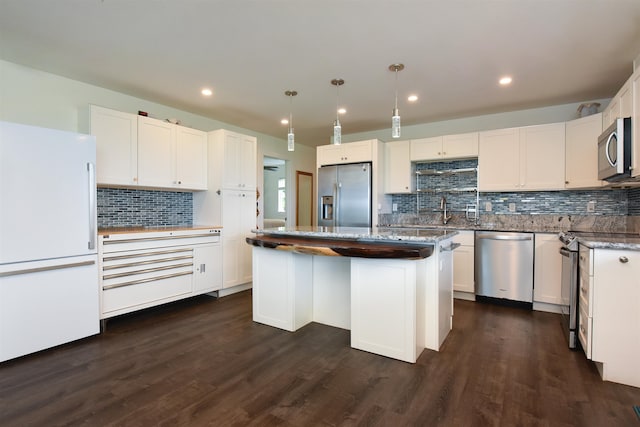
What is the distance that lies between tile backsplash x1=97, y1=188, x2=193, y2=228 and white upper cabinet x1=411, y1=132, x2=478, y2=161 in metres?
3.28

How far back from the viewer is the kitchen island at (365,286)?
230cm

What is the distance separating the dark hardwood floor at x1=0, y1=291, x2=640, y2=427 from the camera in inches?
67.2

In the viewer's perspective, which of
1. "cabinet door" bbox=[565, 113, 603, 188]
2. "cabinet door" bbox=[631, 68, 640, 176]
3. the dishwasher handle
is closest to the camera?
"cabinet door" bbox=[631, 68, 640, 176]

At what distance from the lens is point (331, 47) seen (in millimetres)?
2590

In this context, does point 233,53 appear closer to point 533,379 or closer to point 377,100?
point 377,100

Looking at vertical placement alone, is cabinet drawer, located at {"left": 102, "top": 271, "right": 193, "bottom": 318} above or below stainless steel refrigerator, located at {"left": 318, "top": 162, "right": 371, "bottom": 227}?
below

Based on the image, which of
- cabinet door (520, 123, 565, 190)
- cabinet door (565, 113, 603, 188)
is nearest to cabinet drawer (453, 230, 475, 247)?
cabinet door (520, 123, 565, 190)

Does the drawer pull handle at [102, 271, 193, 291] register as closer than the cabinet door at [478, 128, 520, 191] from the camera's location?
Yes

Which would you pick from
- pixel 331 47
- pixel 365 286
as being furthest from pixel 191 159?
pixel 365 286

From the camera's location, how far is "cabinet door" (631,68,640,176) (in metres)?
2.25

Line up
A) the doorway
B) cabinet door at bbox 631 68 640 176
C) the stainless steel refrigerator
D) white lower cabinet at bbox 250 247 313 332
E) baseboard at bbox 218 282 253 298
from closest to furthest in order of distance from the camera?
cabinet door at bbox 631 68 640 176 → white lower cabinet at bbox 250 247 313 332 → baseboard at bbox 218 282 253 298 → the stainless steel refrigerator → the doorway

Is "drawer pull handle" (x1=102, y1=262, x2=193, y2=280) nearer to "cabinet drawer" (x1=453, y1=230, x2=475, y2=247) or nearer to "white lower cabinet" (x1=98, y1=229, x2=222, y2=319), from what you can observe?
"white lower cabinet" (x1=98, y1=229, x2=222, y2=319)

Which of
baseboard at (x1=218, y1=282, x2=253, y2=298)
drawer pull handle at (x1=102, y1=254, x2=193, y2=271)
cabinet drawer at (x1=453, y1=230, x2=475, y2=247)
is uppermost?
cabinet drawer at (x1=453, y1=230, x2=475, y2=247)

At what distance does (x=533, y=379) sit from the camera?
82.0 inches
